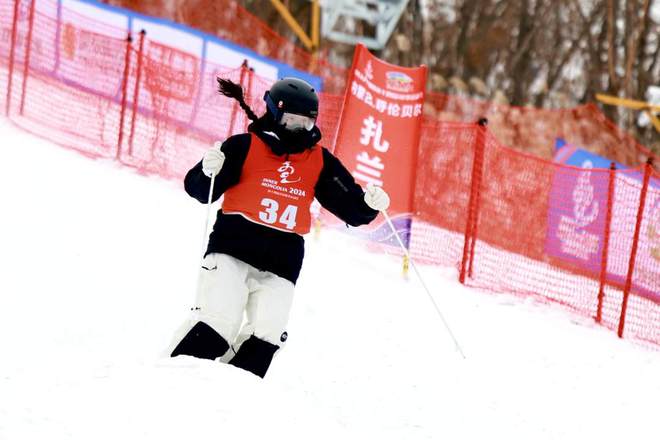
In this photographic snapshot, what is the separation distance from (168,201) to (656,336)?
205 inches

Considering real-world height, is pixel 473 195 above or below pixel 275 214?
below

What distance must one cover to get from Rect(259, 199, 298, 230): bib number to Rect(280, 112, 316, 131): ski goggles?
0.38 metres

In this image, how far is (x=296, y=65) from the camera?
14961mm

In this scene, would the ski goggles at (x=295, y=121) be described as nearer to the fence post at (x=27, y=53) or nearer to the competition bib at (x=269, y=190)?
the competition bib at (x=269, y=190)

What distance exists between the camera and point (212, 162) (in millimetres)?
4266

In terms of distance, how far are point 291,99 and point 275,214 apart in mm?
574

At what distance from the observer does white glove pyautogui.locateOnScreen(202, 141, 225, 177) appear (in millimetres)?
4258

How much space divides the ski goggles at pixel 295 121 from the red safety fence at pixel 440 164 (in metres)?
5.33

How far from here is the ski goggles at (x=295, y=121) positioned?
4.45 meters

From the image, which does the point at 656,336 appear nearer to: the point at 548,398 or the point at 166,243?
the point at 548,398

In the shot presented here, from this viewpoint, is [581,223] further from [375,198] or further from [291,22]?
[291,22]

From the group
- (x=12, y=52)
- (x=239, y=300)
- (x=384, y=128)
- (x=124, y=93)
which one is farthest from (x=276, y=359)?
(x=12, y=52)

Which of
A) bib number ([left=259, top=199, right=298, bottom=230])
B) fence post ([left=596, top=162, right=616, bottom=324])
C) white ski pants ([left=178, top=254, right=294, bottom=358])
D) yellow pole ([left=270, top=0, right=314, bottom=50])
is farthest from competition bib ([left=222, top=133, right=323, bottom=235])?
yellow pole ([left=270, top=0, right=314, bottom=50])

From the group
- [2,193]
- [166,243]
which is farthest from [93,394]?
[2,193]
